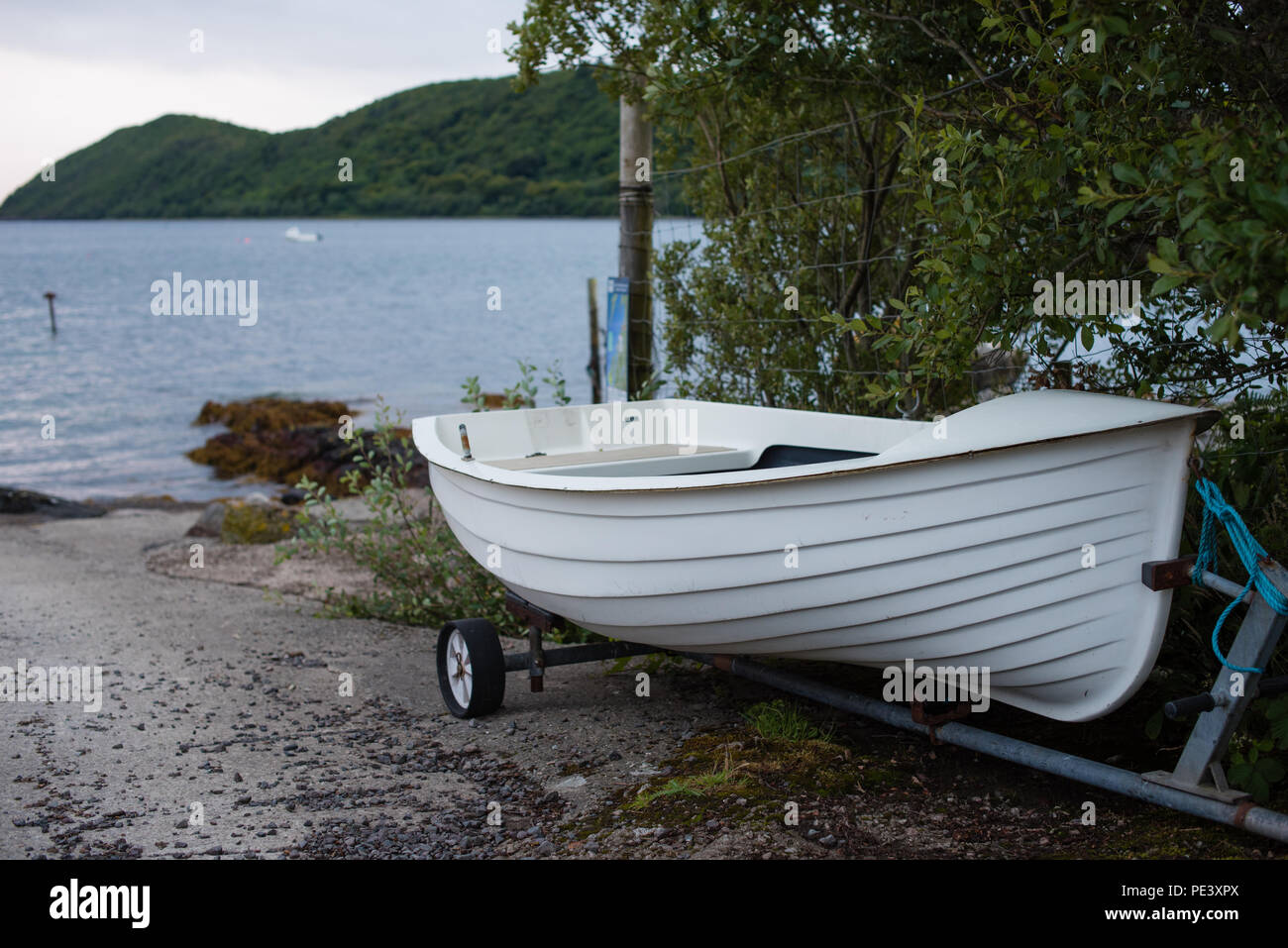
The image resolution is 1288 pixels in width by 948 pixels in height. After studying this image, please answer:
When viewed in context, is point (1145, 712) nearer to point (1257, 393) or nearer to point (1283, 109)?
point (1257, 393)

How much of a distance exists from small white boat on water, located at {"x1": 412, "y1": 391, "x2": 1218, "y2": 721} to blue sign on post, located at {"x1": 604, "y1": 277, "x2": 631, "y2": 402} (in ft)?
11.0

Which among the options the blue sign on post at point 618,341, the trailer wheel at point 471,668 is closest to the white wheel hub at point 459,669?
the trailer wheel at point 471,668

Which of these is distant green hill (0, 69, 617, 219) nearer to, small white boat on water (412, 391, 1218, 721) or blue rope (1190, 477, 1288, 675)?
small white boat on water (412, 391, 1218, 721)

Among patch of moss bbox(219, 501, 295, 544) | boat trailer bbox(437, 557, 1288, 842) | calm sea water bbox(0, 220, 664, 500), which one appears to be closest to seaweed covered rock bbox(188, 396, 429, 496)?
calm sea water bbox(0, 220, 664, 500)

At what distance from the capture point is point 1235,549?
3.27 meters

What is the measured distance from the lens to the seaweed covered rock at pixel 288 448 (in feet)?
50.5

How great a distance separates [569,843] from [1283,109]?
3.28 metres

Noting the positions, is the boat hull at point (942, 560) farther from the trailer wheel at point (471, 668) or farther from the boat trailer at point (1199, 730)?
the trailer wheel at point (471, 668)

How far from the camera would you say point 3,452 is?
20.1m

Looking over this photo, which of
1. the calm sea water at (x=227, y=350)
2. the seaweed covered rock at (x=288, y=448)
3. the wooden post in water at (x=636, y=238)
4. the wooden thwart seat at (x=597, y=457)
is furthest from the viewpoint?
the calm sea water at (x=227, y=350)

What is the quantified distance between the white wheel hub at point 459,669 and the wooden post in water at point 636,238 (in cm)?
301

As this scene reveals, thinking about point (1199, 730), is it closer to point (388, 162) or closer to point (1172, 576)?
point (1172, 576)
